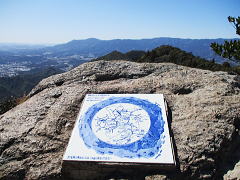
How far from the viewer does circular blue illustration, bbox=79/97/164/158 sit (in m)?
3.92

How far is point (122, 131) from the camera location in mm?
4297

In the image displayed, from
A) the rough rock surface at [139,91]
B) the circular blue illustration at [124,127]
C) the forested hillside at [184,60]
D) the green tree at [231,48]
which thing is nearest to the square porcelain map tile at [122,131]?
the circular blue illustration at [124,127]

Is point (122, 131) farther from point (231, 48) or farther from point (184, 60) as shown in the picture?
point (184, 60)

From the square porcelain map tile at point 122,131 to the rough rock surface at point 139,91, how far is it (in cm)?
27

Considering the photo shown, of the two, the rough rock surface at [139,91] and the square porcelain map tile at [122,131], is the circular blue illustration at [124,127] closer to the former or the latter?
the square porcelain map tile at [122,131]

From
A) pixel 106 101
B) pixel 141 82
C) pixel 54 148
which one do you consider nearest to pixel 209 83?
pixel 141 82

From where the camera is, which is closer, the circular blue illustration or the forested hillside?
the circular blue illustration

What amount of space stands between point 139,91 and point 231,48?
8542 millimetres

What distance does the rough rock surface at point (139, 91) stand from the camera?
391cm

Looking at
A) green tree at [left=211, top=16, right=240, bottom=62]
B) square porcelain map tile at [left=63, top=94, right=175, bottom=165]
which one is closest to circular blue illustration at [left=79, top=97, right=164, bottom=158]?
square porcelain map tile at [left=63, top=94, right=175, bottom=165]

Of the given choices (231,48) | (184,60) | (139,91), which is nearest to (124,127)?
(139,91)

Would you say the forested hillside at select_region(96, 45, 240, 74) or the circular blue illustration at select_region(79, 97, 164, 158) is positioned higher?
the circular blue illustration at select_region(79, 97, 164, 158)

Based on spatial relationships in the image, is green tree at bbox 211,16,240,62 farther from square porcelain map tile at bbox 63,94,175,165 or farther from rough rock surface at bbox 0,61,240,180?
square porcelain map tile at bbox 63,94,175,165

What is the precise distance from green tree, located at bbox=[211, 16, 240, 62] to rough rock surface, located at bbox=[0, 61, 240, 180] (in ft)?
21.3
